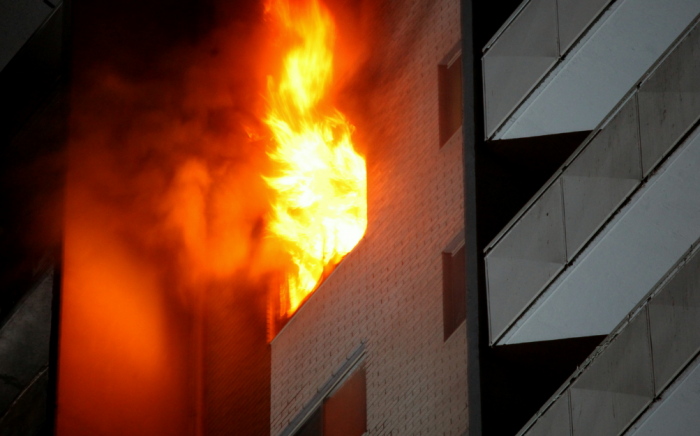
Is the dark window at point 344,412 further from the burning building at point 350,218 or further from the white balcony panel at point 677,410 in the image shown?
the white balcony panel at point 677,410

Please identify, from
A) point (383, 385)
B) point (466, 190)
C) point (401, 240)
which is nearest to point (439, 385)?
point (383, 385)

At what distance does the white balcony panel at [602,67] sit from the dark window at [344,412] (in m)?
3.84

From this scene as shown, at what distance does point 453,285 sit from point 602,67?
9.85 ft

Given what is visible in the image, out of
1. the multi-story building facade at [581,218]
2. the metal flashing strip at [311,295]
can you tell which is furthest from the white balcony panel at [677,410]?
the metal flashing strip at [311,295]

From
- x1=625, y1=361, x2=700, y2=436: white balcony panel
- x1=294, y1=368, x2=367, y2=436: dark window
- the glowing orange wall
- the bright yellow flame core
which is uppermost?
the bright yellow flame core

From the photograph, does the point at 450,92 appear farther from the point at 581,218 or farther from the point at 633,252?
the point at 633,252

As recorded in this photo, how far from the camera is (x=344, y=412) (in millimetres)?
8336

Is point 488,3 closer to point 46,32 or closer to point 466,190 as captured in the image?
point 466,190

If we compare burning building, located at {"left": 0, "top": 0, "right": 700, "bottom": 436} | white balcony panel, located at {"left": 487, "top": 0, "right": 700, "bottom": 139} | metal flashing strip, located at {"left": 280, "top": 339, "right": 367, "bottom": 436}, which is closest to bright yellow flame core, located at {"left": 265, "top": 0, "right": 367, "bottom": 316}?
burning building, located at {"left": 0, "top": 0, "right": 700, "bottom": 436}

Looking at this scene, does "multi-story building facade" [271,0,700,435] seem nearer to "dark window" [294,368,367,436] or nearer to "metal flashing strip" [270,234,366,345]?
"dark window" [294,368,367,436]

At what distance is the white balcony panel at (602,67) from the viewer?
17.2ft

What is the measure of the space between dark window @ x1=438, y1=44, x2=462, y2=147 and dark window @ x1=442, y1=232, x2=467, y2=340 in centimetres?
118

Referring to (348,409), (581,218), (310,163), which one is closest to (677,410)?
(581,218)

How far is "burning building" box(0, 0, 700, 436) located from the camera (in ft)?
16.5
